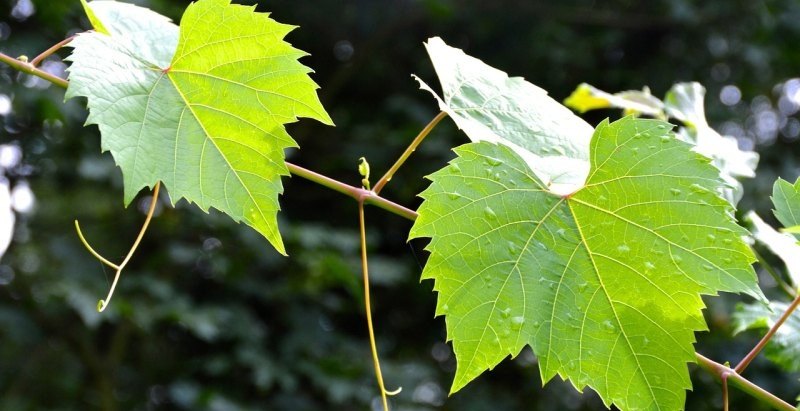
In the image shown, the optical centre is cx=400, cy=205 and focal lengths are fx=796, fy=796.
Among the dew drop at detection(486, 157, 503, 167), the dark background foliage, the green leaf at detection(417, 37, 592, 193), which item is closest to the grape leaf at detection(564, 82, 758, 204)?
the green leaf at detection(417, 37, 592, 193)

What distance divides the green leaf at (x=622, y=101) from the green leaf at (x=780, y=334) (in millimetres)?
253

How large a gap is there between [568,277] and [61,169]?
2.61 m

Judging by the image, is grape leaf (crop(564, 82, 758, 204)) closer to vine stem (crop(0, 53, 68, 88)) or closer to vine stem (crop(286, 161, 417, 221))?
vine stem (crop(286, 161, 417, 221))

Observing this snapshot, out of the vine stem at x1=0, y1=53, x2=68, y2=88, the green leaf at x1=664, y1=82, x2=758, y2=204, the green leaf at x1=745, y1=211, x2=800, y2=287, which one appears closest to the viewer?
the vine stem at x1=0, y1=53, x2=68, y2=88

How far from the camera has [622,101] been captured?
38.5 inches

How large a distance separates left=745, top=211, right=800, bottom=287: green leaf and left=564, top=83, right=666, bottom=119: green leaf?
20 centimetres

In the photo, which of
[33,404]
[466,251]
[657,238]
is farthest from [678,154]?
[33,404]

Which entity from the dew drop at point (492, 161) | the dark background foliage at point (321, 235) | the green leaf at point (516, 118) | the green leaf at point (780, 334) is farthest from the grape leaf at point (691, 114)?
the dark background foliage at point (321, 235)

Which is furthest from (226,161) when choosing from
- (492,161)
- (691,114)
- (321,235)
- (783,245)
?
(321,235)

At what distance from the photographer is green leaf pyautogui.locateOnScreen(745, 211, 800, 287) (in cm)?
70

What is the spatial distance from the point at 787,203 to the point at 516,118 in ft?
0.69

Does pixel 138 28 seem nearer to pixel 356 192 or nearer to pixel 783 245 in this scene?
pixel 356 192

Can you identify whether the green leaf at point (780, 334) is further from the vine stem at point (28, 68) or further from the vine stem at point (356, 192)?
the vine stem at point (28, 68)

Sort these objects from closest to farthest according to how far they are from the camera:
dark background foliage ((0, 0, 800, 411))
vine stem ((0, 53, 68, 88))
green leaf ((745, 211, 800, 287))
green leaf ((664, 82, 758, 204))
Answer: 1. vine stem ((0, 53, 68, 88))
2. green leaf ((745, 211, 800, 287))
3. green leaf ((664, 82, 758, 204))
4. dark background foliage ((0, 0, 800, 411))
